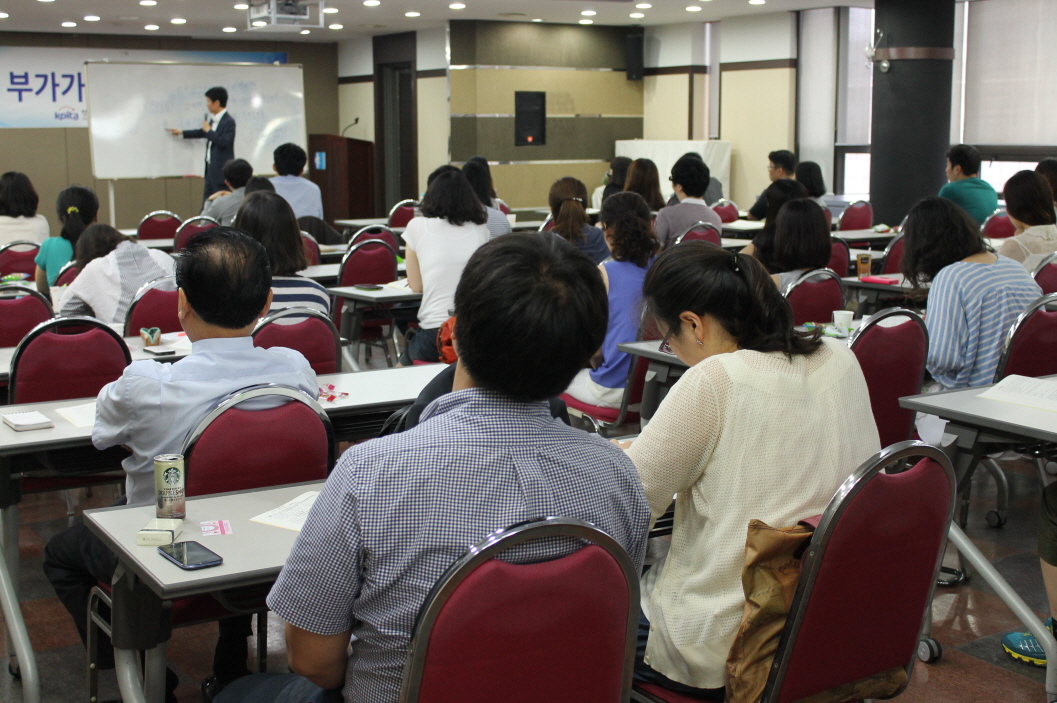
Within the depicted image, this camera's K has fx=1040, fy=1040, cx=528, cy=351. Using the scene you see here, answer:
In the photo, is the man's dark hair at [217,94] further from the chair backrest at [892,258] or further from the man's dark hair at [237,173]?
the chair backrest at [892,258]

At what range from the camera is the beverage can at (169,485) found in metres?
1.98

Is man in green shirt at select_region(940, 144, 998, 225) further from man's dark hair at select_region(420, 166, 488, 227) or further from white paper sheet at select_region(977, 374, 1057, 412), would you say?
white paper sheet at select_region(977, 374, 1057, 412)

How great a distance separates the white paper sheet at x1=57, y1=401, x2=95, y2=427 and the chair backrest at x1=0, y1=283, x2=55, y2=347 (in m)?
1.37

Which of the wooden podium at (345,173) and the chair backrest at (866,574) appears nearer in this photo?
the chair backrest at (866,574)

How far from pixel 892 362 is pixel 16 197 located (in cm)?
556

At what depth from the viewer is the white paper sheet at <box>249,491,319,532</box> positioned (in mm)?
2025

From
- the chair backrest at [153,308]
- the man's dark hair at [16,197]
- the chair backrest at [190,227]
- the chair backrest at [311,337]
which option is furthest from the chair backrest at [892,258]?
the man's dark hair at [16,197]

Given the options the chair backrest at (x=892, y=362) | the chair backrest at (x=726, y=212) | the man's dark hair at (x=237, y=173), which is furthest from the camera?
the chair backrest at (x=726, y=212)

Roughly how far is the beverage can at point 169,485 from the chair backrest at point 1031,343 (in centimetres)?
259

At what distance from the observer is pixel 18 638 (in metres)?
2.67

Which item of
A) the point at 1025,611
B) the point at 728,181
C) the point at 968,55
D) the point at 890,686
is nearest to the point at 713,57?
the point at 728,181

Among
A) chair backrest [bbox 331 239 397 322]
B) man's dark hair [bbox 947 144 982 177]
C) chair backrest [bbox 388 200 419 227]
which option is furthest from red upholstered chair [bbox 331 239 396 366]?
man's dark hair [bbox 947 144 982 177]

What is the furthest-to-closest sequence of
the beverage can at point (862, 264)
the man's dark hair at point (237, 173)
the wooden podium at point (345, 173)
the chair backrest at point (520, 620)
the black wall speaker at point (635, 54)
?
the wooden podium at point (345, 173) → the black wall speaker at point (635, 54) → the man's dark hair at point (237, 173) → the beverage can at point (862, 264) → the chair backrest at point (520, 620)

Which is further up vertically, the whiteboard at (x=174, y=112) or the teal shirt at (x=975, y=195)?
the whiteboard at (x=174, y=112)
